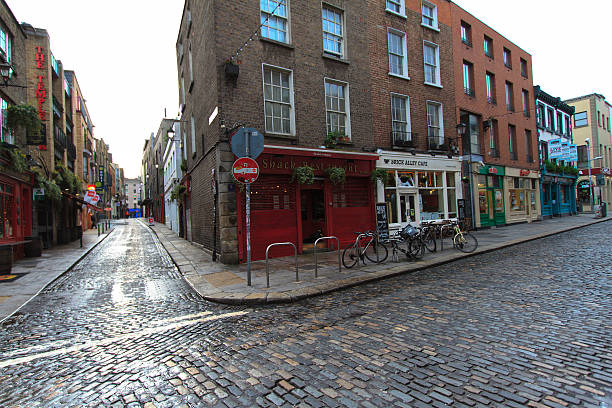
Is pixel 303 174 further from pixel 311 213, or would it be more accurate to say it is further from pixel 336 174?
pixel 311 213

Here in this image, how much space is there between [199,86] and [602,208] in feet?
101

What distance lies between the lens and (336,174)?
440 inches

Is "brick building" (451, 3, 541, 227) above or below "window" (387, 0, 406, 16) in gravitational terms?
below

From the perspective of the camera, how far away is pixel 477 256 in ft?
32.9

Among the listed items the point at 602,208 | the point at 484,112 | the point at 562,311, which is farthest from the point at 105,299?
the point at 602,208

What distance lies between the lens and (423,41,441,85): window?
51.9ft

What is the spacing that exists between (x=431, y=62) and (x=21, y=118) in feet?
59.5

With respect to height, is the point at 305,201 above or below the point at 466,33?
below

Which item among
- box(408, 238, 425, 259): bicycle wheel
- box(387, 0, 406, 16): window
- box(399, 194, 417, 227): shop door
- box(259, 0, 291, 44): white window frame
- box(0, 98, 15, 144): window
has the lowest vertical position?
box(408, 238, 425, 259): bicycle wheel

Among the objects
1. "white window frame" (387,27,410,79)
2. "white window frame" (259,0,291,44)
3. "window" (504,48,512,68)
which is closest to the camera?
"white window frame" (259,0,291,44)

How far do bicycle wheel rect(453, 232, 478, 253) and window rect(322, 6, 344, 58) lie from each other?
8.47m

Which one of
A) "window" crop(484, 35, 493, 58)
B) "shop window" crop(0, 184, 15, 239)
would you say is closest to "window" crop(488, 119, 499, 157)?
"window" crop(484, 35, 493, 58)

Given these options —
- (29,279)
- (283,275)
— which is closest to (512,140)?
(283,275)

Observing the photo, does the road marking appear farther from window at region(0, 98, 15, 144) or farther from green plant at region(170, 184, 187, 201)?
green plant at region(170, 184, 187, 201)
